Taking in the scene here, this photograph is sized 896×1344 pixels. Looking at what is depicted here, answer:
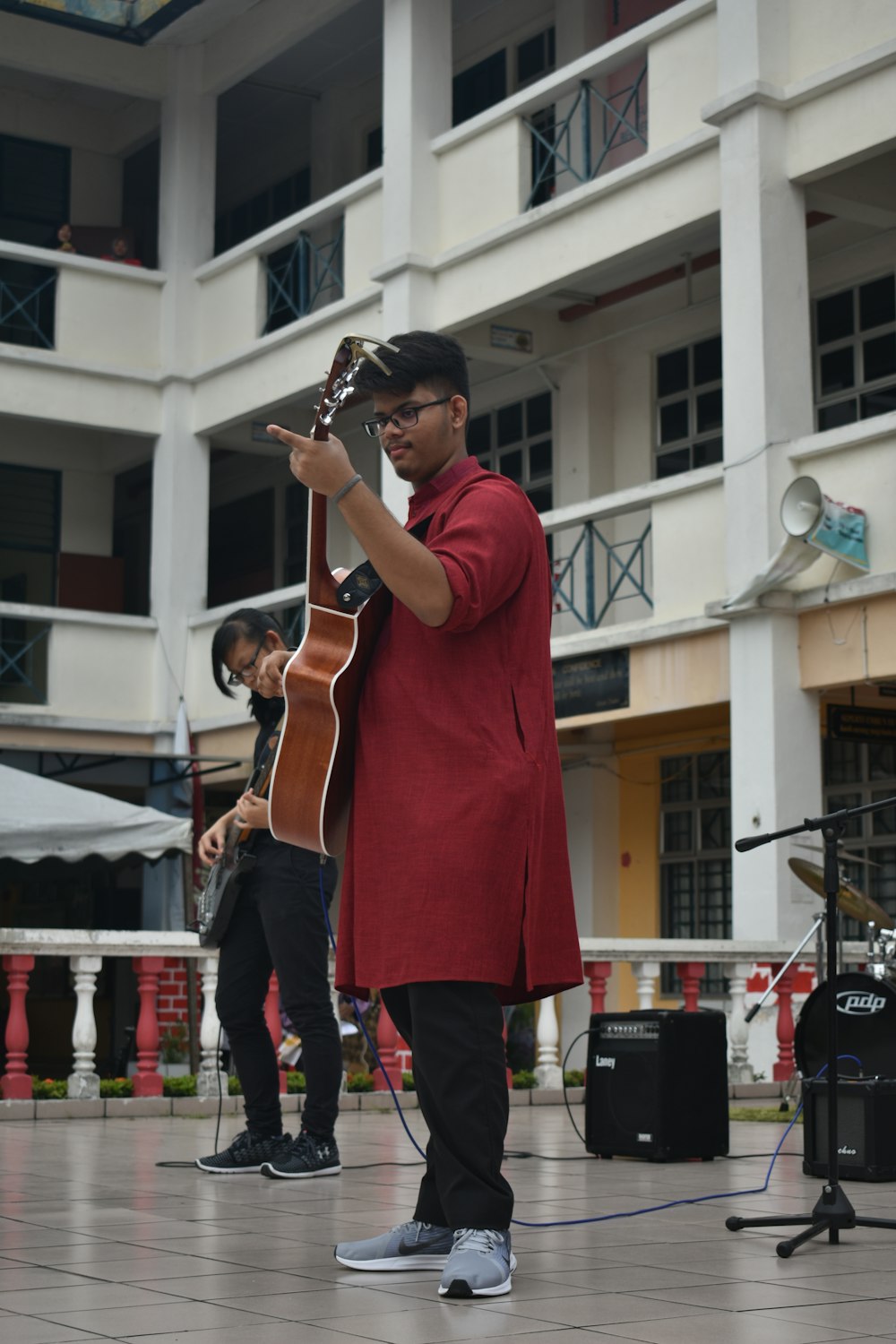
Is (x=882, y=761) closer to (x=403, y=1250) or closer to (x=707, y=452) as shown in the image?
(x=707, y=452)

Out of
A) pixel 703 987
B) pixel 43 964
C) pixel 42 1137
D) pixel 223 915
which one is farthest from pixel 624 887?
pixel 223 915

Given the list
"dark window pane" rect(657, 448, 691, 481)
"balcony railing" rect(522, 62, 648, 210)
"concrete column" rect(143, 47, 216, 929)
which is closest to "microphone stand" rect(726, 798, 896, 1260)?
"balcony railing" rect(522, 62, 648, 210)

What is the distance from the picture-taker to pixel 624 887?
1803cm

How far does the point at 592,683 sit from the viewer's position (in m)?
15.3

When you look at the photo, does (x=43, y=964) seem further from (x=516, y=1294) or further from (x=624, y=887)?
(x=516, y=1294)

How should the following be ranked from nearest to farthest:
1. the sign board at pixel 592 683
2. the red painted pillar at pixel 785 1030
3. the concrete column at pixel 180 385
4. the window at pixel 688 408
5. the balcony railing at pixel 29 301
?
the red painted pillar at pixel 785 1030 → the sign board at pixel 592 683 → the window at pixel 688 408 → the concrete column at pixel 180 385 → the balcony railing at pixel 29 301

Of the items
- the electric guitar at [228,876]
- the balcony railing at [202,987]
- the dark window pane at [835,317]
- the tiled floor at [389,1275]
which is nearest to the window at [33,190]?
the dark window pane at [835,317]

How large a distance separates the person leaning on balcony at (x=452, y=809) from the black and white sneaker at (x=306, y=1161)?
7.02ft

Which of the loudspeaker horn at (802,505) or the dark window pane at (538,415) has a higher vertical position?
the dark window pane at (538,415)

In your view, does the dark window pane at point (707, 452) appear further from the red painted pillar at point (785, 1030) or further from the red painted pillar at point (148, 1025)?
the red painted pillar at point (148, 1025)

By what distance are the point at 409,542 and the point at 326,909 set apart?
2422 millimetres

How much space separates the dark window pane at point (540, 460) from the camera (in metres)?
18.5

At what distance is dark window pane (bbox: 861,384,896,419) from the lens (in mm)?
15141

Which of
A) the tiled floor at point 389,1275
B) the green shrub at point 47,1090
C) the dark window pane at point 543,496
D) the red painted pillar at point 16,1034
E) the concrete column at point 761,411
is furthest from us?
the dark window pane at point 543,496
